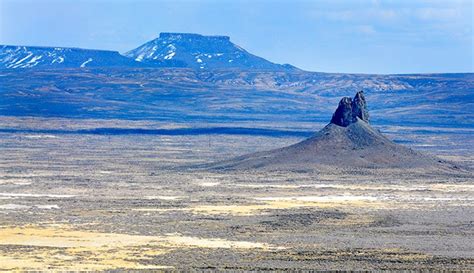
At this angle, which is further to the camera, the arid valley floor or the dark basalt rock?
the dark basalt rock

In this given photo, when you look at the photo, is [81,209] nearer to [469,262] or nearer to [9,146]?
[469,262]

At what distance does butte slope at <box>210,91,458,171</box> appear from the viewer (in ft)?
325

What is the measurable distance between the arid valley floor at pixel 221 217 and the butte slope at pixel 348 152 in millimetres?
2044

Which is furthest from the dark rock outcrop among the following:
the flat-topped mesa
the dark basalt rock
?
the dark basalt rock

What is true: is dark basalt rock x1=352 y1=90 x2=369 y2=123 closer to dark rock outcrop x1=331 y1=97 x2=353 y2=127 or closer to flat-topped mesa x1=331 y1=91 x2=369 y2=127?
flat-topped mesa x1=331 y1=91 x2=369 y2=127

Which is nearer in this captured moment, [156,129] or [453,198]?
[453,198]

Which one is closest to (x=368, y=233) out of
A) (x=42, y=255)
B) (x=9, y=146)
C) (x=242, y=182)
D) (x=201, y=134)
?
(x=42, y=255)

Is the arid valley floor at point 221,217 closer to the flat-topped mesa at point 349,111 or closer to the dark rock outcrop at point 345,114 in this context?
the dark rock outcrop at point 345,114

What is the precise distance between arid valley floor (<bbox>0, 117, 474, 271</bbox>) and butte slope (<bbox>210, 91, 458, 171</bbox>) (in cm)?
204

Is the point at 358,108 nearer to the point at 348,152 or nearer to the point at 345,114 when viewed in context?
the point at 345,114

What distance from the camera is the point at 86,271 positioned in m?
44.9

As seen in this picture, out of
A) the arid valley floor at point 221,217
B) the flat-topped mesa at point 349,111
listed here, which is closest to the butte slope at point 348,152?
the flat-topped mesa at point 349,111

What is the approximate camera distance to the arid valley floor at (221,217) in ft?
162

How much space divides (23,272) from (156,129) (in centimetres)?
14168
